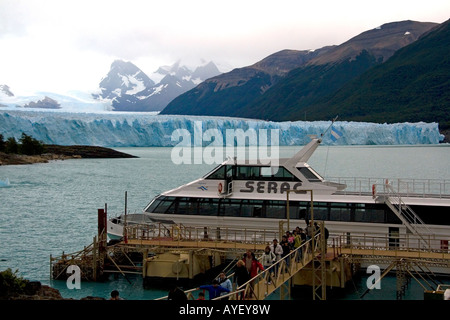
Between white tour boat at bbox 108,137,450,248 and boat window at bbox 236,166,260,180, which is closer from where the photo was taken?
white tour boat at bbox 108,137,450,248

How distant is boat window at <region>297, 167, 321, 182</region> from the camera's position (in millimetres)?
24016

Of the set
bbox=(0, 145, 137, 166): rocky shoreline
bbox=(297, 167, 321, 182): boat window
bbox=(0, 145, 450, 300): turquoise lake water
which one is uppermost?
bbox=(0, 145, 137, 166): rocky shoreline

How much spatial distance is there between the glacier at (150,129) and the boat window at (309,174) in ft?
273

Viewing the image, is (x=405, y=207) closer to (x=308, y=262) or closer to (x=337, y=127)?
(x=308, y=262)

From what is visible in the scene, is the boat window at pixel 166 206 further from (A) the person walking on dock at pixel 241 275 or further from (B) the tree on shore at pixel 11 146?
(B) the tree on shore at pixel 11 146

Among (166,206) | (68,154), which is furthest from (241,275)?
(68,154)

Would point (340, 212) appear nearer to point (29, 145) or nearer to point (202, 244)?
point (202, 244)

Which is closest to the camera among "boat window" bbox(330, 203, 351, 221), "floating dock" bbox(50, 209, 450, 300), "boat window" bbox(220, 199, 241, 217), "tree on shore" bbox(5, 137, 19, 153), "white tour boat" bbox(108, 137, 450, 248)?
"floating dock" bbox(50, 209, 450, 300)

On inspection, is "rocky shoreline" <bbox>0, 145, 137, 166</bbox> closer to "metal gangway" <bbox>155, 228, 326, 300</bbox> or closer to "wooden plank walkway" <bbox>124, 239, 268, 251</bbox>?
"wooden plank walkway" <bbox>124, 239, 268, 251</bbox>

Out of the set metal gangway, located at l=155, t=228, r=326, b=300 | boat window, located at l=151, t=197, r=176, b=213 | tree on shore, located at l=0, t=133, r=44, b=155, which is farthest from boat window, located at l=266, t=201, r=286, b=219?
tree on shore, located at l=0, t=133, r=44, b=155

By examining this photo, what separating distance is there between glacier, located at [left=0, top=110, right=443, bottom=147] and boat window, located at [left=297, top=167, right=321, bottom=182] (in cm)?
8310

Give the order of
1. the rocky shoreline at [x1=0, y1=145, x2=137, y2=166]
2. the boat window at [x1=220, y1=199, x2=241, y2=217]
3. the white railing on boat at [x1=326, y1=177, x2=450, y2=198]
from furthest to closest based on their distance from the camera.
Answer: the rocky shoreline at [x1=0, y1=145, x2=137, y2=166], the white railing on boat at [x1=326, y1=177, x2=450, y2=198], the boat window at [x1=220, y1=199, x2=241, y2=217]
